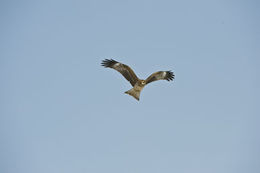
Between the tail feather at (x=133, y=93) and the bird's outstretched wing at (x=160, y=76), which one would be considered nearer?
the tail feather at (x=133, y=93)

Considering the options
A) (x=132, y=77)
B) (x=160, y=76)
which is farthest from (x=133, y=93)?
(x=160, y=76)

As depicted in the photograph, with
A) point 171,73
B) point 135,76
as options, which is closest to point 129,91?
point 135,76

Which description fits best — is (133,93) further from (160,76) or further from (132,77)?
(160,76)

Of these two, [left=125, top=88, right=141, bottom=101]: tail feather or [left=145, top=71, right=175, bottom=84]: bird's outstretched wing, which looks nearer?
[left=125, top=88, right=141, bottom=101]: tail feather

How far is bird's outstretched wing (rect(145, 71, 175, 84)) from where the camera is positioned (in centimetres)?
2038

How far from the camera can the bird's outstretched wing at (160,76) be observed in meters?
20.4

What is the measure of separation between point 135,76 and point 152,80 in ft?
3.43

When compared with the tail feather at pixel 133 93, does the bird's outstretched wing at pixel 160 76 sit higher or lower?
higher

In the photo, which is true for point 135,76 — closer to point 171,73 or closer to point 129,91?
point 129,91

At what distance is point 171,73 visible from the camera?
2138cm

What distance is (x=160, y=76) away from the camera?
20703 millimetres

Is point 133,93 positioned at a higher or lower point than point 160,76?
lower

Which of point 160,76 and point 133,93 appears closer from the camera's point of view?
point 133,93

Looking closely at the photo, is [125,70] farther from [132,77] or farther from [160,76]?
[160,76]
